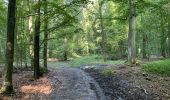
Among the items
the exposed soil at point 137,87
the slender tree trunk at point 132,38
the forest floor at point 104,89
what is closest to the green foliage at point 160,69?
the forest floor at point 104,89

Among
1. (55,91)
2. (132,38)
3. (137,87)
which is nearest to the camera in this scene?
→ (55,91)

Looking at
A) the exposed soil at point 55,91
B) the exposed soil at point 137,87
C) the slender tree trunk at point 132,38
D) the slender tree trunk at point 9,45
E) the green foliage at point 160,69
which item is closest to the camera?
the exposed soil at point 55,91

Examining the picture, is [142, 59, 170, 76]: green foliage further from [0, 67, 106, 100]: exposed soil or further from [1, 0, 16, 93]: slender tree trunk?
[1, 0, 16, 93]: slender tree trunk

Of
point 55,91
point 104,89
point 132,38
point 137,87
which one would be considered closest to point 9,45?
point 55,91

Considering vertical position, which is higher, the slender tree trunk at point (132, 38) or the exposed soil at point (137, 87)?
the slender tree trunk at point (132, 38)

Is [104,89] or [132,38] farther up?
[132,38]

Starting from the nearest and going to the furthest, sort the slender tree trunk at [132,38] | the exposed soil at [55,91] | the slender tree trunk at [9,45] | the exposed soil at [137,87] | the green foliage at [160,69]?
1. the exposed soil at [55,91]
2. the exposed soil at [137,87]
3. the slender tree trunk at [9,45]
4. the green foliage at [160,69]
5. the slender tree trunk at [132,38]

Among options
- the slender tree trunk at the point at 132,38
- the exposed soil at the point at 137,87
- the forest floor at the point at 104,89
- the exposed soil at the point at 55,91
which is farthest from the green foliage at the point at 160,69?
the exposed soil at the point at 55,91

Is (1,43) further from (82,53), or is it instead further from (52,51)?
(82,53)

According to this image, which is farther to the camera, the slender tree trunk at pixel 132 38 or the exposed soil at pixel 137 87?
the slender tree trunk at pixel 132 38

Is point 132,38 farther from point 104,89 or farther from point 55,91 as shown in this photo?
point 55,91

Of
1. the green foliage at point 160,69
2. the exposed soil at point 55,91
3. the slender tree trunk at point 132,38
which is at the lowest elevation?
the exposed soil at point 55,91

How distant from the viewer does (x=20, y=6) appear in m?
22.7

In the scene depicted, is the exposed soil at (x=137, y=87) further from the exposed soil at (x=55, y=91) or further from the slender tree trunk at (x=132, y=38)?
the slender tree trunk at (x=132, y=38)
